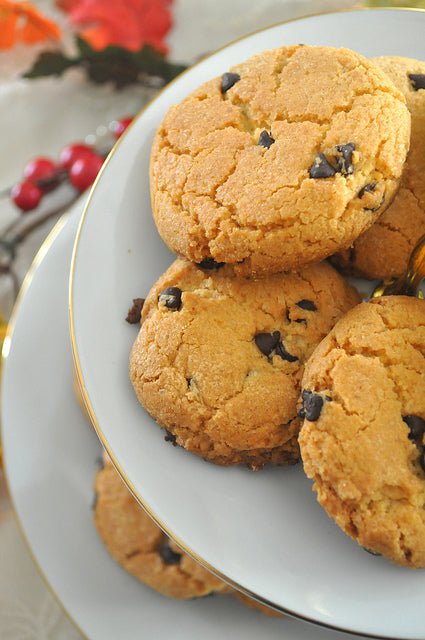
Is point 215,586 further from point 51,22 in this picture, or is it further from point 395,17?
point 51,22

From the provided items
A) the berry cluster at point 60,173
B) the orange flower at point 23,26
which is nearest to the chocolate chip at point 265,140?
the berry cluster at point 60,173

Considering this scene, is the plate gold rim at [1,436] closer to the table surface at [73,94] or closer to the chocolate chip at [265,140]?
the table surface at [73,94]

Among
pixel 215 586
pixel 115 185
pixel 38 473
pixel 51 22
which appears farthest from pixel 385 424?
pixel 51 22

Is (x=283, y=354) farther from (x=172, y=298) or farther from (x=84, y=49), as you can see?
(x=84, y=49)

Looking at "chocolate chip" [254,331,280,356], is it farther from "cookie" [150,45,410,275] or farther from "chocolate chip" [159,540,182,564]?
"chocolate chip" [159,540,182,564]

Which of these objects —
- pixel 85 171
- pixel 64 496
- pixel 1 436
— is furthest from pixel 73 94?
pixel 64 496

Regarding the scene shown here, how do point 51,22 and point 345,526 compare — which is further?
point 51,22
